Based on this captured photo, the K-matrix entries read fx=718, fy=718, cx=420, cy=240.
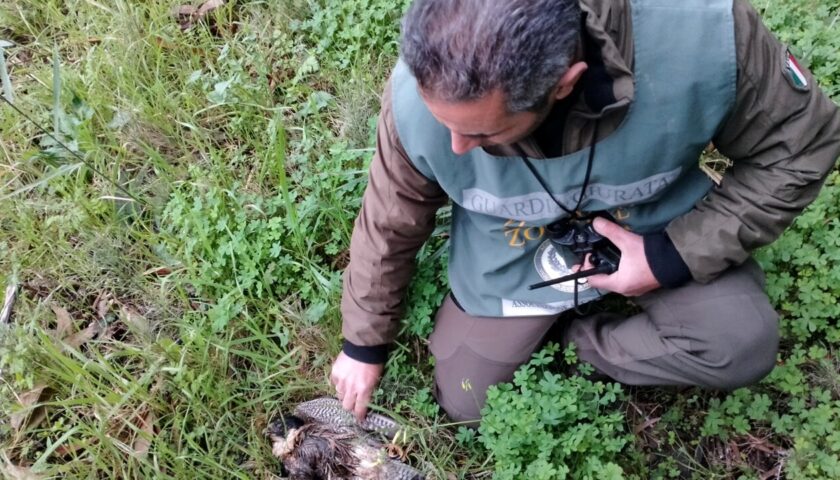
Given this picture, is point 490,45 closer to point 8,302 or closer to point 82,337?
point 82,337

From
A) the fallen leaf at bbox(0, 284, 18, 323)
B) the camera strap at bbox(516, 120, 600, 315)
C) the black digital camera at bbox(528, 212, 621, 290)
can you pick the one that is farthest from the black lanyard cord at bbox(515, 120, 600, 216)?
the fallen leaf at bbox(0, 284, 18, 323)

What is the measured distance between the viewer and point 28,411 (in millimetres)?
2820

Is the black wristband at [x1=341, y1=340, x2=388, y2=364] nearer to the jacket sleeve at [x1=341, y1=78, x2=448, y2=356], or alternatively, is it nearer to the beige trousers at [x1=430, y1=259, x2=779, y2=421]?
the jacket sleeve at [x1=341, y1=78, x2=448, y2=356]

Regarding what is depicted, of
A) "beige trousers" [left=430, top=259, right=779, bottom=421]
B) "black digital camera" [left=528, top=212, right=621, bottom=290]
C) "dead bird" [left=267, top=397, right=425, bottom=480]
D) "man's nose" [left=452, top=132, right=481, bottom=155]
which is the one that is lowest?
"dead bird" [left=267, top=397, right=425, bottom=480]

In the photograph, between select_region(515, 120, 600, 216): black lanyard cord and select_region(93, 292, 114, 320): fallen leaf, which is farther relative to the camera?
select_region(93, 292, 114, 320): fallen leaf

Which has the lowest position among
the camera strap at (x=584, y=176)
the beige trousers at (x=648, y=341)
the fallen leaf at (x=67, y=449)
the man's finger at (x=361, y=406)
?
the fallen leaf at (x=67, y=449)

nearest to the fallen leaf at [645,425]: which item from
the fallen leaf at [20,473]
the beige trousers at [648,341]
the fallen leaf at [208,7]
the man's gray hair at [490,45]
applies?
the beige trousers at [648,341]

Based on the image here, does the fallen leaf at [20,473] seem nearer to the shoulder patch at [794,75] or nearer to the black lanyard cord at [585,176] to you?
the black lanyard cord at [585,176]

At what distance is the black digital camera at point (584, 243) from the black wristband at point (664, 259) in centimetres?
12

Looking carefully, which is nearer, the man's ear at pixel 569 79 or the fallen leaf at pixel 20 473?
the man's ear at pixel 569 79

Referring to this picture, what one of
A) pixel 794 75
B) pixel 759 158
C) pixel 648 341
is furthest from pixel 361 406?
pixel 794 75

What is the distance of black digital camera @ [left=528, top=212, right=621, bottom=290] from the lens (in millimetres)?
2391

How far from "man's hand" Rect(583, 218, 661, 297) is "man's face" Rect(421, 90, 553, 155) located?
64cm

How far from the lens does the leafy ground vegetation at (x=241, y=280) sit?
2.63 metres
